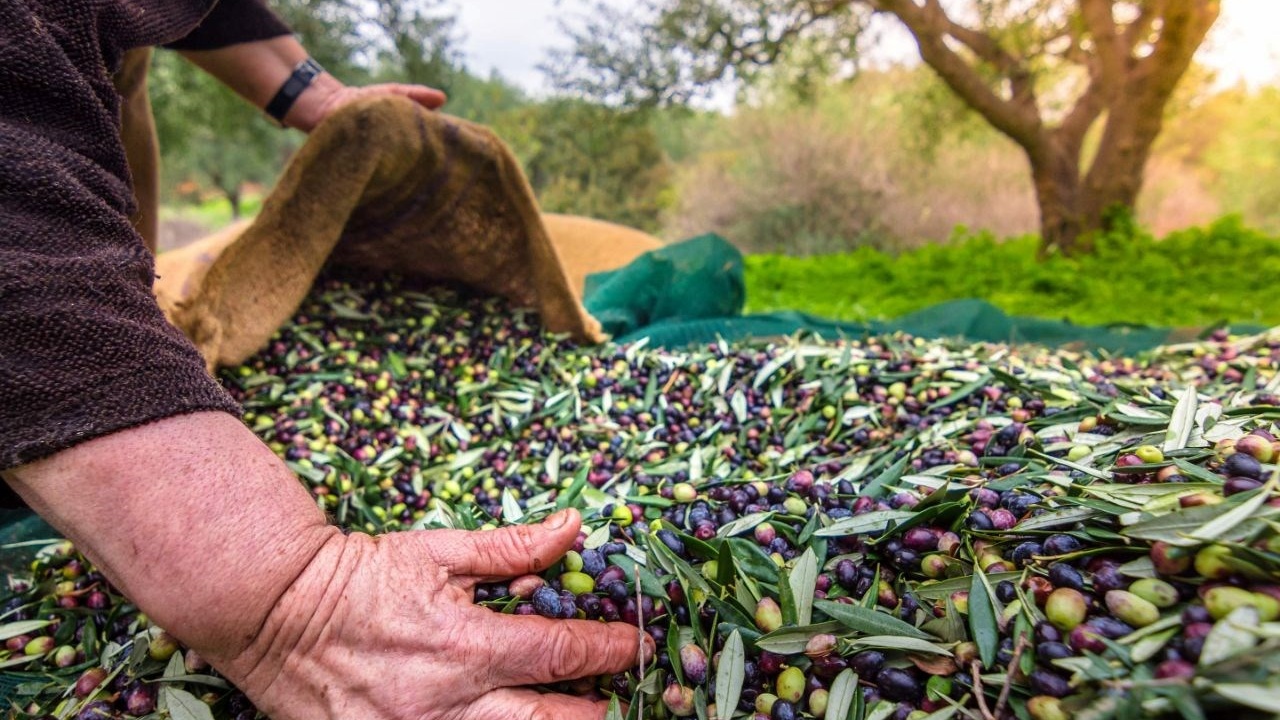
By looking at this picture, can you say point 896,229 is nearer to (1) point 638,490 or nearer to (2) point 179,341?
(1) point 638,490

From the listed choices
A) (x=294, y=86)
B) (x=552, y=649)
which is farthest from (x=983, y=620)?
(x=294, y=86)

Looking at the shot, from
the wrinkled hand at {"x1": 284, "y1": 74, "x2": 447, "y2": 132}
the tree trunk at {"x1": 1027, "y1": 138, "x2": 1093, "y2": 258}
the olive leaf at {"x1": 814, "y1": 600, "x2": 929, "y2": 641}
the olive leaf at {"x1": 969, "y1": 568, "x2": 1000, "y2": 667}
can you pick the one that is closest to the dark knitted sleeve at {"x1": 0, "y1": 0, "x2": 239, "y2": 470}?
the olive leaf at {"x1": 814, "y1": 600, "x2": 929, "y2": 641}

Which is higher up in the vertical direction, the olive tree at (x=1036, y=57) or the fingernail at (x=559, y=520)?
the olive tree at (x=1036, y=57)

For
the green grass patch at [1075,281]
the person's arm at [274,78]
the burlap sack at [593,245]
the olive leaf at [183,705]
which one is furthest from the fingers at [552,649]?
the green grass patch at [1075,281]

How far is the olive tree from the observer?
476 cm

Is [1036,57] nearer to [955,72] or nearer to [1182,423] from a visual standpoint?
[955,72]

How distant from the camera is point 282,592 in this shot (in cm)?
76

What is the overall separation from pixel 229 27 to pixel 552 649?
1788 mm

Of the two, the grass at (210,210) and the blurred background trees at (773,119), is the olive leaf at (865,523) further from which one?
the grass at (210,210)

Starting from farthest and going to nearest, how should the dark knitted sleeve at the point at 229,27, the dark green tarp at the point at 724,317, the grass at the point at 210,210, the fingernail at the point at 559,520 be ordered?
the grass at the point at 210,210 < the dark green tarp at the point at 724,317 < the dark knitted sleeve at the point at 229,27 < the fingernail at the point at 559,520

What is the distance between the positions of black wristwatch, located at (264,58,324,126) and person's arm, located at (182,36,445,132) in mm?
11

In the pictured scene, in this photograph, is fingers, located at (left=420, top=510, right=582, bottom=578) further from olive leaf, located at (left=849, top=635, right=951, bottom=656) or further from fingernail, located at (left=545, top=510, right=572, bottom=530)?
olive leaf, located at (left=849, top=635, right=951, bottom=656)

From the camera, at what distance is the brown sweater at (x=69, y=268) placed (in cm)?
70

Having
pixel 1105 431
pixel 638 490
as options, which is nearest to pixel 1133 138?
pixel 1105 431
